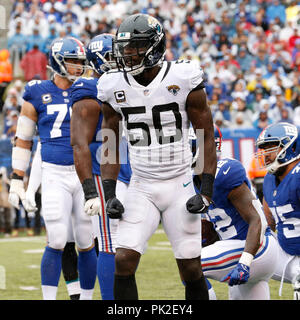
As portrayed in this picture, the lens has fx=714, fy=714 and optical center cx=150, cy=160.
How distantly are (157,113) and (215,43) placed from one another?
43.2ft

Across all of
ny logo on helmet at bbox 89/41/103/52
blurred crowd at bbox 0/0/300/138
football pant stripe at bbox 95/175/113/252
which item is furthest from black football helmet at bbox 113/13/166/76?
blurred crowd at bbox 0/0/300/138

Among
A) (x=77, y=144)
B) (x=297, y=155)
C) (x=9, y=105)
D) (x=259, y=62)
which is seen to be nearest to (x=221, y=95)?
(x=259, y=62)

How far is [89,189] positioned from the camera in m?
3.91

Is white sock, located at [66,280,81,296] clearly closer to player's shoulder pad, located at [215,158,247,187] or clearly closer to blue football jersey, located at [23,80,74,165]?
blue football jersey, located at [23,80,74,165]

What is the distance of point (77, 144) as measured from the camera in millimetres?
4117

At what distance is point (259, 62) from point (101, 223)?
11.8 metres

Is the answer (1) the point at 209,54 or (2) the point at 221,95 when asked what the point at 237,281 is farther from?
(1) the point at 209,54

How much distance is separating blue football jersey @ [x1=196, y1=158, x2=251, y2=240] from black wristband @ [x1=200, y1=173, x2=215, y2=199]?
1.17 ft

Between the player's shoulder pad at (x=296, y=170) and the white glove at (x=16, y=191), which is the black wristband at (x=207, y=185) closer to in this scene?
the player's shoulder pad at (x=296, y=170)

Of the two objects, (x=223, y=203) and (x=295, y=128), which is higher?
(x=295, y=128)

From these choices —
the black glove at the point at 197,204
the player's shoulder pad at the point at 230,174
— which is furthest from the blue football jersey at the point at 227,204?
the black glove at the point at 197,204

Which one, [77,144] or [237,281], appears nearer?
[237,281]

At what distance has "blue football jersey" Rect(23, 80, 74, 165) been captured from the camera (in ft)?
16.5
